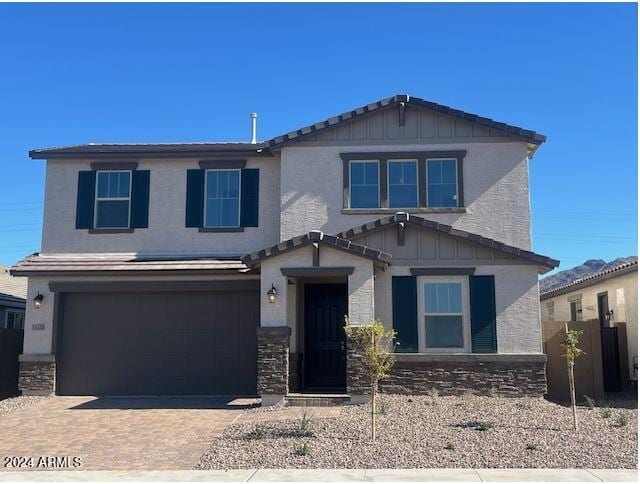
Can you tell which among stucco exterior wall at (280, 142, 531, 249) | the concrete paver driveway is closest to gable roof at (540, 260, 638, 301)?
stucco exterior wall at (280, 142, 531, 249)

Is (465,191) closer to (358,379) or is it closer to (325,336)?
(325,336)

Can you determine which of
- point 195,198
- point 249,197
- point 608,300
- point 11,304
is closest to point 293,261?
point 249,197

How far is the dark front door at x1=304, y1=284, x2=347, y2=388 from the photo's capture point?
15141mm

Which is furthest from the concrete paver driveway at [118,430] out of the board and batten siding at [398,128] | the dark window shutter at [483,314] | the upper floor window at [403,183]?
the board and batten siding at [398,128]

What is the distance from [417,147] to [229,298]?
18.7 ft

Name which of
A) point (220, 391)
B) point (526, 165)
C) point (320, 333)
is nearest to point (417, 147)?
point (526, 165)

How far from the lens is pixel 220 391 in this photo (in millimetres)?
15422

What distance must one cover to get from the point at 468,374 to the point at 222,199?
7.18 meters

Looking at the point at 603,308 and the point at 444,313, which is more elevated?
the point at 603,308

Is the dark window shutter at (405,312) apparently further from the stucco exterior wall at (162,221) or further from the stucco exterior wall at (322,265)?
the stucco exterior wall at (162,221)

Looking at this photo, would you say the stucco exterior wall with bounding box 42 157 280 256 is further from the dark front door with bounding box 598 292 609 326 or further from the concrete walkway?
the dark front door with bounding box 598 292 609 326

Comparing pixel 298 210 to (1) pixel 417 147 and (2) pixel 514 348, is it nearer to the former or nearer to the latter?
(1) pixel 417 147

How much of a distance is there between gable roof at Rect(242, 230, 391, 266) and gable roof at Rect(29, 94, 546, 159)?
11.8 feet

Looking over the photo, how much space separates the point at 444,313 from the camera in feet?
48.0
